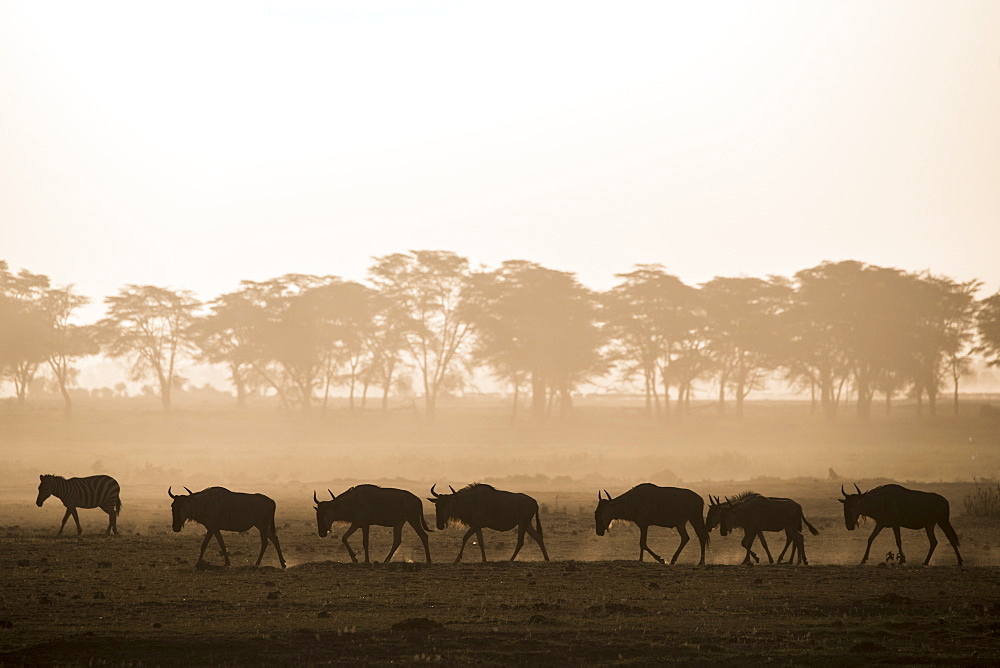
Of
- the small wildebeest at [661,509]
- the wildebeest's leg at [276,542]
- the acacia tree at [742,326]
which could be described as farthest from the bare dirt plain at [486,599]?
the acacia tree at [742,326]

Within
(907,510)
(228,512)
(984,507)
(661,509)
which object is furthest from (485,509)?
(984,507)

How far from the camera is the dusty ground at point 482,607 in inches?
488

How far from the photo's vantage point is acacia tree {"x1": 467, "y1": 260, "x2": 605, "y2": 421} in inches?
2931

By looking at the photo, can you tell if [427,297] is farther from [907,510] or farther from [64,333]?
[907,510]

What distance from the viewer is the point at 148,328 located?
8075 cm

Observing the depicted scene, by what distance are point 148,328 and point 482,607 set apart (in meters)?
71.1

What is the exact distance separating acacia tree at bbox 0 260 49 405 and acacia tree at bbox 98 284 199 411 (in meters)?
4.91

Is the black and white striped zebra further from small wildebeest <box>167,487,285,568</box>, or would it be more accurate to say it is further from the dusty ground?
small wildebeest <box>167,487,285,568</box>

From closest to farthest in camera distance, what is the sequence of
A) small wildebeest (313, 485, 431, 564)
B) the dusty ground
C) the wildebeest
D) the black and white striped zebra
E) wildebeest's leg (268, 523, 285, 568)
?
the dusty ground
wildebeest's leg (268, 523, 285, 568)
the wildebeest
small wildebeest (313, 485, 431, 564)
the black and white striped zebra

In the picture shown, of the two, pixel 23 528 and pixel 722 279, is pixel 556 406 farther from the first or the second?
pixel 23 528

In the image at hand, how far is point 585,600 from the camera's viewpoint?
52.0ft

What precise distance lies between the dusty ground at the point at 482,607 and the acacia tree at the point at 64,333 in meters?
57.0

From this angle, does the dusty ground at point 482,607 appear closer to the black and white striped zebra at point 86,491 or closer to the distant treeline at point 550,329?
the black and white striped zebra at point 86,491

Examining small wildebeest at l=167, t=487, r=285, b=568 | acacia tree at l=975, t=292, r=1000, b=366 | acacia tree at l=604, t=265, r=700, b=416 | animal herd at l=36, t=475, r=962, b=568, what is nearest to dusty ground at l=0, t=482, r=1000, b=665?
animal herd at l=36, t=475, r=962, b=568
